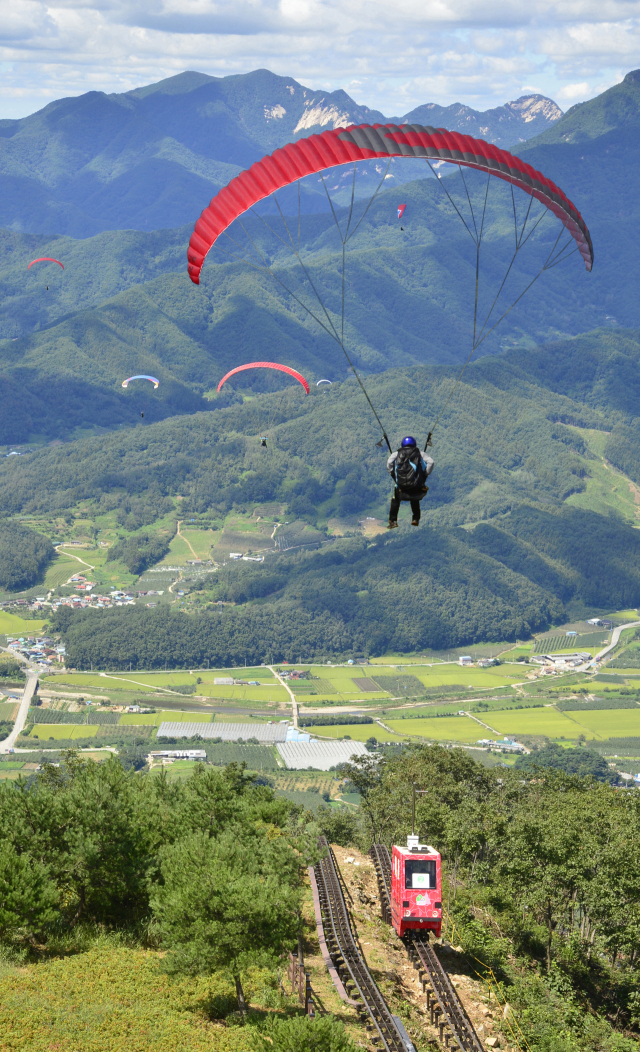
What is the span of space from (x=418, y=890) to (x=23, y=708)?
427ft

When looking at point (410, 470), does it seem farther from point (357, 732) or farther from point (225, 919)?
point (357, 732)

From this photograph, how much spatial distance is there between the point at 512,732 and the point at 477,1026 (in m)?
117

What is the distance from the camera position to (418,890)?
1382 inches

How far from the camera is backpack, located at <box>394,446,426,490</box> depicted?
28109 millimetres

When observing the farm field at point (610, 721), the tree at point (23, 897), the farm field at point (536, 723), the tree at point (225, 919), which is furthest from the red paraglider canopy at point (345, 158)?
the farm field at point (610, 721)

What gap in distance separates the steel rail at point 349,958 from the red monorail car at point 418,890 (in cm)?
214

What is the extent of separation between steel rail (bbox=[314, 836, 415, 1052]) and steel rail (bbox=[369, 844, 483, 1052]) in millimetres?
2181

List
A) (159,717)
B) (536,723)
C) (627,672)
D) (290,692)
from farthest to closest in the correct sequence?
(627,672)
(290,692)
(536,723)
(159,717)

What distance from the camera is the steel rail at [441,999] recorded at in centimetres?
3033

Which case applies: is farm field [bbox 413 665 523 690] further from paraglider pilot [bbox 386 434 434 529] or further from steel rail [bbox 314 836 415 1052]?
paraglider pilot [bbox 386 434 434 529]

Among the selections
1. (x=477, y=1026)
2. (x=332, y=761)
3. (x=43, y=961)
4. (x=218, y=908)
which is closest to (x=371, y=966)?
(x=477, y=1026)

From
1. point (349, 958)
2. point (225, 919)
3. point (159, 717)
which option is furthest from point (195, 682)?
point (225, 919)

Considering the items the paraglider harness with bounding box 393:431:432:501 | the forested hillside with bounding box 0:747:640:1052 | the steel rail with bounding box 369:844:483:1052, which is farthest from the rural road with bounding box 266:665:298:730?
the paraglider harness with bounding box 393:431:432:501

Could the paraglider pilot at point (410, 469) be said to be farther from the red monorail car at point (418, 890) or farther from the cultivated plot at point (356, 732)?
the cultivated plot at point (356, 732)
